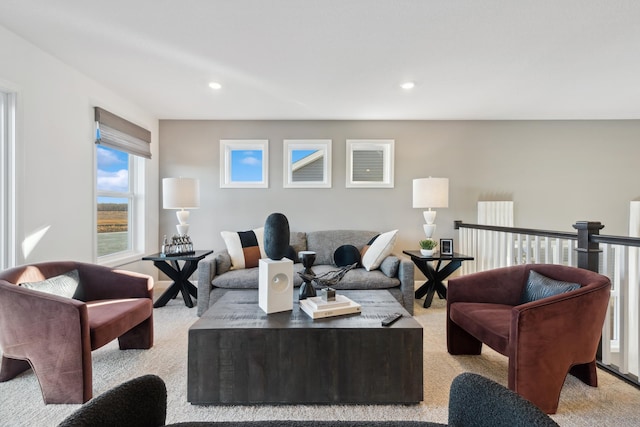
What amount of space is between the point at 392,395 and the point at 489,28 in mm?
2406

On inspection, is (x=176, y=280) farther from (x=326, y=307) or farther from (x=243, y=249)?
(x=326, y=307)

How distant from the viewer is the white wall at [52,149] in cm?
212

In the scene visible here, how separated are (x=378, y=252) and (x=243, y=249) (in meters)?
1.52

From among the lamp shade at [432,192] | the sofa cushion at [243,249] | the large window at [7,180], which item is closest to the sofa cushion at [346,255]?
the sofa cushion at [243,249]

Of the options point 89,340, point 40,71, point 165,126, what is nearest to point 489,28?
point 89,340

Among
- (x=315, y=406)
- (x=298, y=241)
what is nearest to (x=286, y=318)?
(x=315, y=406)

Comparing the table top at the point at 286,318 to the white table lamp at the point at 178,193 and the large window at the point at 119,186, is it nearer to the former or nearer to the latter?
the white table lamp at the point at 178,193

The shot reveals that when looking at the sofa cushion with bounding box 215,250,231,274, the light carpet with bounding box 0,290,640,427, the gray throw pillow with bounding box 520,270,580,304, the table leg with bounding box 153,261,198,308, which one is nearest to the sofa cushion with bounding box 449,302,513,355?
the gray throw pillow with bounding box 520,270,580,304

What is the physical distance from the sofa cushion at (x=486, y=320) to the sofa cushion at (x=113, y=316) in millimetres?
2281

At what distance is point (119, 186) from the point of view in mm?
3420

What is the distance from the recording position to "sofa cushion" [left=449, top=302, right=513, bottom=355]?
166cm

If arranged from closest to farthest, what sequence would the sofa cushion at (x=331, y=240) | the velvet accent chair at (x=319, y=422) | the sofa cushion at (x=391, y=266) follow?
the velvet accent chair at (x=319, y=422) → the sofa cushion at (x=391, y=266) → the sofa cushion at (x=331, y=240)

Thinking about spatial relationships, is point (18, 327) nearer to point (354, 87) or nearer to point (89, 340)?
point (89, 340)

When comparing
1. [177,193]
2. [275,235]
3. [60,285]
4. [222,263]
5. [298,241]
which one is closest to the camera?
[275,235]
